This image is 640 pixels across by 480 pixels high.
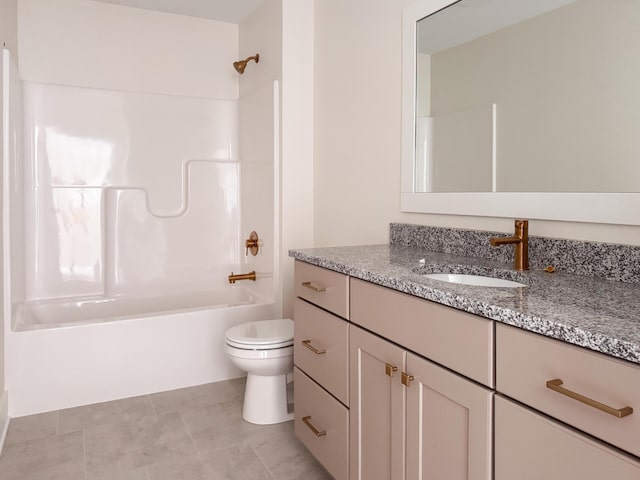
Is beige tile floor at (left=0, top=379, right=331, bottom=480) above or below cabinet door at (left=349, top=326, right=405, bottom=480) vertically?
below

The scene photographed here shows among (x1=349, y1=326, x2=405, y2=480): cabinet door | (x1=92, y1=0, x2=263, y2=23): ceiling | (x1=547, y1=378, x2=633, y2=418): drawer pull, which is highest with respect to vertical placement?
(x1=92, y1=0, x2=263, y2=23): ceiling

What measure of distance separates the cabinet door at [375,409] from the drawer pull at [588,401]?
49 centimetres

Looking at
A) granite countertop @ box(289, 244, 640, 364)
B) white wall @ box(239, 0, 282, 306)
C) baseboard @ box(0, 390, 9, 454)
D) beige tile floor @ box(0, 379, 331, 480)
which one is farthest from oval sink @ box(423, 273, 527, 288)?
baseboard @ box(0, 390, 9, 454)

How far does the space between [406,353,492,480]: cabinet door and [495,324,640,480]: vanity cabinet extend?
0.13ft

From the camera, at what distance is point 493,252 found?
1.75 metres

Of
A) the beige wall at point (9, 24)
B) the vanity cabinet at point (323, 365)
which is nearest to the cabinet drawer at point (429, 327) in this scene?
the vanity cabinet at point (323, 365)

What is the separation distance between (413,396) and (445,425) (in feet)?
0.42

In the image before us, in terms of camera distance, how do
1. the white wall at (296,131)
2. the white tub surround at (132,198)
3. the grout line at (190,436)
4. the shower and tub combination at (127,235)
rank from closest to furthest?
the grout line at (190,436), the shower and tub combination at (127,235), the white tub surround at (132,198), the white wall at (296,131)

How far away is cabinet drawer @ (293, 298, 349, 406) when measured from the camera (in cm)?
167

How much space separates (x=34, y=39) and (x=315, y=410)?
2.83 metres

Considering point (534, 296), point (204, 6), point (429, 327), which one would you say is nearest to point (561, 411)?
point (534, 296)

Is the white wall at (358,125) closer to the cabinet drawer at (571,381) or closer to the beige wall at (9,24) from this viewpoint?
the cabinet drawer at (571,381)

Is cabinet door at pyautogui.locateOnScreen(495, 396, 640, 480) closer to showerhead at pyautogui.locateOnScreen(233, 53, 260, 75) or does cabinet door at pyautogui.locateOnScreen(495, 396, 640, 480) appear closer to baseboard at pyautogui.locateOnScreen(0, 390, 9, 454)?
baseboard at pyautogui.locateOnScreen(0, 390, 9, 454)

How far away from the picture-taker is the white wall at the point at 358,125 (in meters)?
2.31
